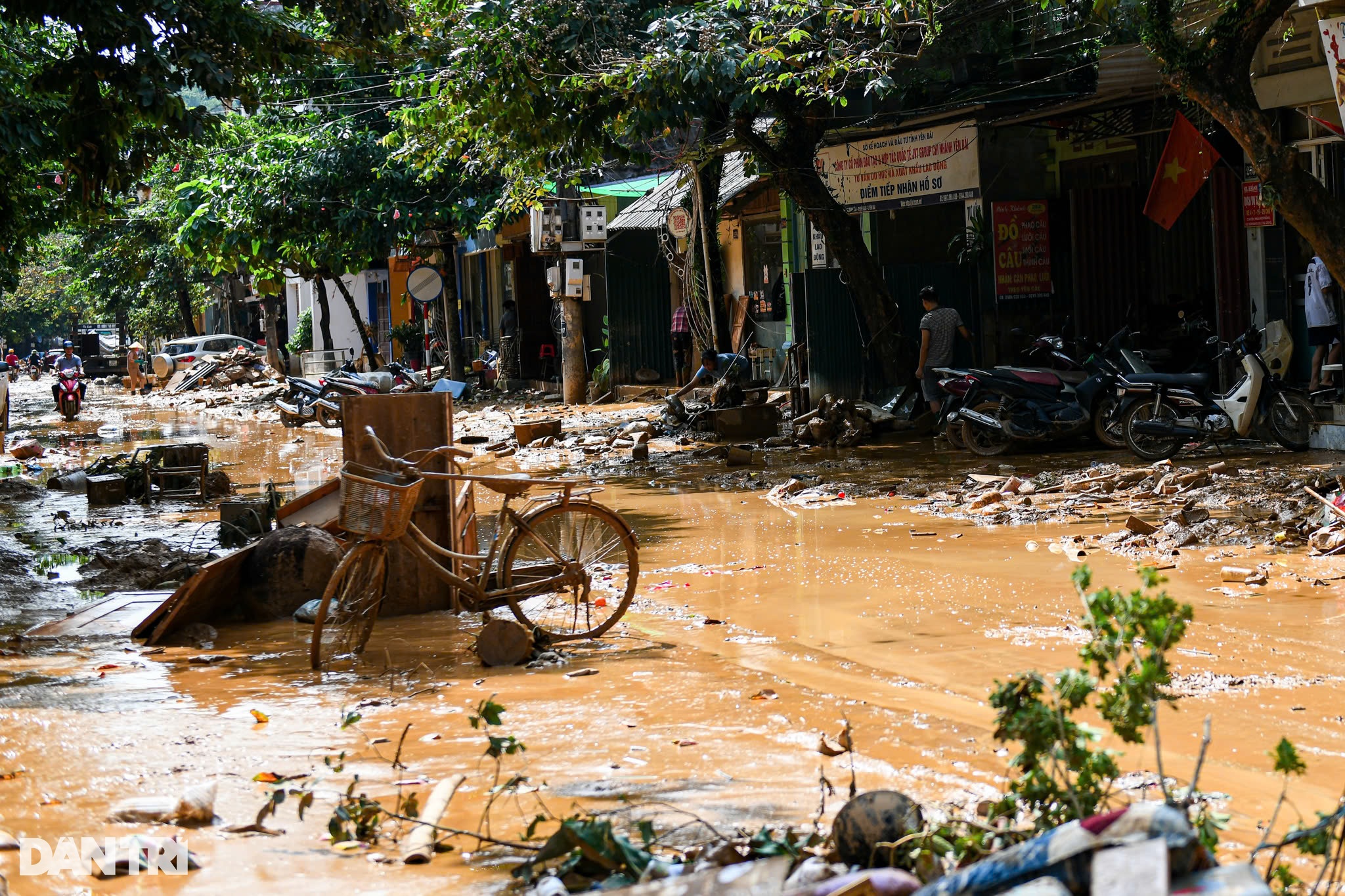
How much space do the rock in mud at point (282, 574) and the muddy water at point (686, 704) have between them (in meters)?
0.23

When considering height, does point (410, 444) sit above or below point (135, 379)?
below

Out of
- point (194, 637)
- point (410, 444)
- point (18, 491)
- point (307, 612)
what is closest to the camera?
point (194, 637)

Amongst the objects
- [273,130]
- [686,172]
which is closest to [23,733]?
[686,172]

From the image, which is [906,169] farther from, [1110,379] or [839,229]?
[1110,379]

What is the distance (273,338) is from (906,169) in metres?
28.9

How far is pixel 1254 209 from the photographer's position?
42.8 ft

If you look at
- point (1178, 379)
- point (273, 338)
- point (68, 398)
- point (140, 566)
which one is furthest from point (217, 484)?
point (273, 338)

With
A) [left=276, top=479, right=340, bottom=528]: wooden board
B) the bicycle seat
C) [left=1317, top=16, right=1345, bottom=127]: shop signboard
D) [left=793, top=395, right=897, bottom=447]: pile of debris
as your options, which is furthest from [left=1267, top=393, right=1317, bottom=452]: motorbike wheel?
[left=276, top=479, right=340, bottom=528]: wooden board

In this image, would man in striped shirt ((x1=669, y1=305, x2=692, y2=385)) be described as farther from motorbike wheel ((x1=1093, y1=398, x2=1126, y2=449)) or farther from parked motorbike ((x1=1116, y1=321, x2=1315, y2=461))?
parked motorbike ((x1=1116, y1=321, x2=1315, y2=461))

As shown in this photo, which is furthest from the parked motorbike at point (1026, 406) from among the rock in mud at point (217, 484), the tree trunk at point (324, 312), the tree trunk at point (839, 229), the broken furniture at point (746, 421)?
the tree trunk at point (324, 312)

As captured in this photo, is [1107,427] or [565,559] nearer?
[565,559]

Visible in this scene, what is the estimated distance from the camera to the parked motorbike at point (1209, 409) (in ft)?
36.8

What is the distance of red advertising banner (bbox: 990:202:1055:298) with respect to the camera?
54.2 feet

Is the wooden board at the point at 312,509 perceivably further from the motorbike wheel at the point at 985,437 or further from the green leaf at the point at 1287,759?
the motorbike wheel at the point at 985,437
